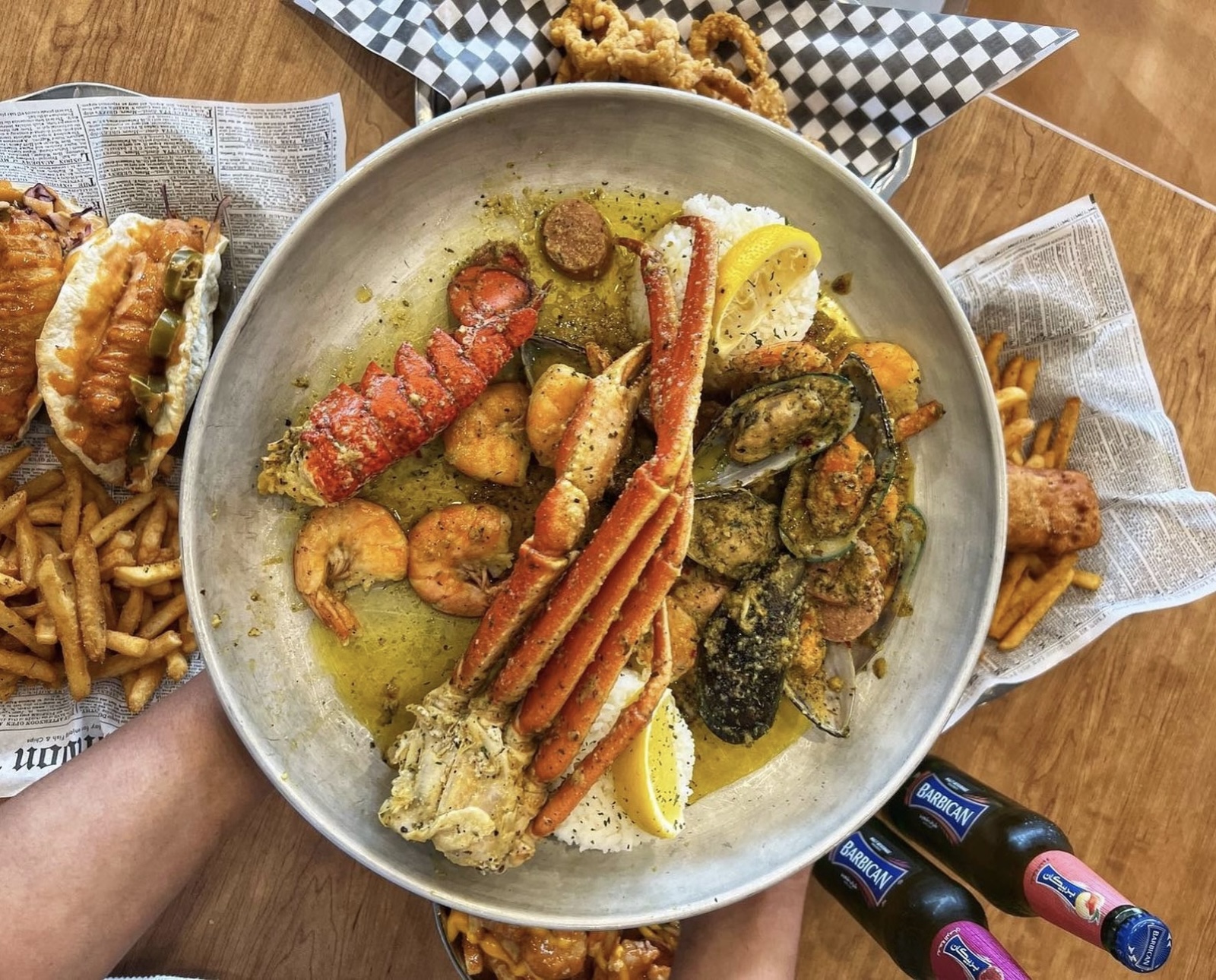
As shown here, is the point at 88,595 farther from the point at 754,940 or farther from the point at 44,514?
the point at 754,940

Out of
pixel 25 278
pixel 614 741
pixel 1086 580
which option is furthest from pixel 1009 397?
pixel 25 278

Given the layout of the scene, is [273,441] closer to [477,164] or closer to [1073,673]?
[477,164]

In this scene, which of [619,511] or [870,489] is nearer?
[619,511]

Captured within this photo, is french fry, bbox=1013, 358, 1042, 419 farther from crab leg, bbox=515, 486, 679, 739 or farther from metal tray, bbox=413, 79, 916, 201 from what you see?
crab leg, bbox=515, 486, 679, 739

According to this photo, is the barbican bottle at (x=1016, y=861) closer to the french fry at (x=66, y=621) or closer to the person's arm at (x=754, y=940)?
the person's arm at (x=754, y=940)

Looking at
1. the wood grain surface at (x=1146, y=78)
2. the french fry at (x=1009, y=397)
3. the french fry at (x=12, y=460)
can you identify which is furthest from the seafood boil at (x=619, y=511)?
the wood grain surface at (x=1146, y=78)
